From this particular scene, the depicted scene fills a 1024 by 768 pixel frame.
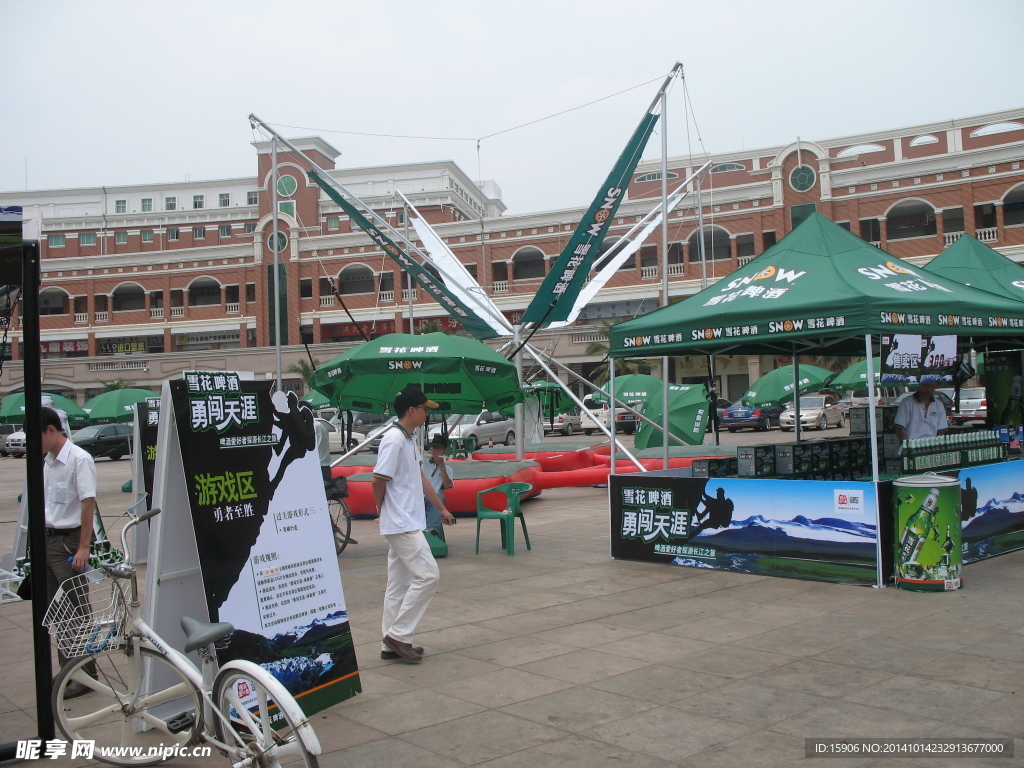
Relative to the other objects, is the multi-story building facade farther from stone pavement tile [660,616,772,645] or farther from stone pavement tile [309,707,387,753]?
stone pavement tile [309,707,387,753]

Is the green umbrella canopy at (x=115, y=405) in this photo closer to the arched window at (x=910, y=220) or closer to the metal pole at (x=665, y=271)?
the metal pole at (x=665, y=271)

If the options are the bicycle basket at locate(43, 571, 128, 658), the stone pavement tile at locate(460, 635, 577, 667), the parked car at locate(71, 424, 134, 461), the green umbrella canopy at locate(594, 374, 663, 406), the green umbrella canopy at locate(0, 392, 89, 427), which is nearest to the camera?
the bicycle basket at locate(43, 571, 128, 658)

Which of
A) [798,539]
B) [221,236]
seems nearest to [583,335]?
[221,236]

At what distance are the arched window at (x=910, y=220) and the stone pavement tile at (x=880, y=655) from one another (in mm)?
41678

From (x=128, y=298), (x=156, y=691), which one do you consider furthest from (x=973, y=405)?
(x=128, y=298)

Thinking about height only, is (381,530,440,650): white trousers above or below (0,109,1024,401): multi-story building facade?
below

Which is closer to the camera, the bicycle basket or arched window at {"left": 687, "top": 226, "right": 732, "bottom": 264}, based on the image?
the bicycle basket

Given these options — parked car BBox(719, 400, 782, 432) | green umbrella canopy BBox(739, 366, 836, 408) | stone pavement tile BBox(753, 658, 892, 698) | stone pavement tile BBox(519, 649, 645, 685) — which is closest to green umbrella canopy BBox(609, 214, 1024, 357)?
stone pavement tile BBox(753, 658, 892, 698)

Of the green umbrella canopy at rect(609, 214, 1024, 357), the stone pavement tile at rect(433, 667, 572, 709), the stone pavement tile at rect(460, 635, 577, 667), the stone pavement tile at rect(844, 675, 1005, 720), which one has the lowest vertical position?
the stone pavement tile at rect(460, 635, 577, 667)

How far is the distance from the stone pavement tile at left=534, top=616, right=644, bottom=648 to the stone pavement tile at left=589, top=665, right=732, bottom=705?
0.79m

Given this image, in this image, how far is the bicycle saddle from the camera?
12.7 feet

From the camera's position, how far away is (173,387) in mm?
4703

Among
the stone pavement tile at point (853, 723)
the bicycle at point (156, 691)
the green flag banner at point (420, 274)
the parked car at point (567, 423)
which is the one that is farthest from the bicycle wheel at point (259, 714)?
the parked car at point (567, 423)

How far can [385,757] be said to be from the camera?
4.46 m
